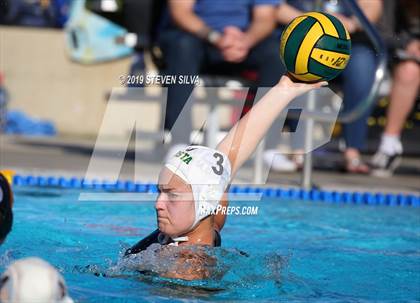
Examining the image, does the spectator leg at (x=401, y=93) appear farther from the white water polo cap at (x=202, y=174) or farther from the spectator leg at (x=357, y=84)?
the white water polo cap at (x=202, y=174)

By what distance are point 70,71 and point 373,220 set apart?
5989 mm

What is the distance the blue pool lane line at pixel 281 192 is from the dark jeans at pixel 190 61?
60cm

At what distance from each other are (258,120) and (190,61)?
3.37 m

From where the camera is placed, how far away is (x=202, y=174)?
3.63 meters

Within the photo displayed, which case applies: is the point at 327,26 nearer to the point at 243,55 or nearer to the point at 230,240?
the point at 230,240

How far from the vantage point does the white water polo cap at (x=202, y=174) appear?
11.9ft

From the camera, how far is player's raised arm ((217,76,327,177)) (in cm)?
378

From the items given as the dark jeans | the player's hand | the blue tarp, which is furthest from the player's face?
the blue tarp

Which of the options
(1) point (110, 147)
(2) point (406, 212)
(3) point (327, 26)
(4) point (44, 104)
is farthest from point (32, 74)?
(3) point (327, 26)

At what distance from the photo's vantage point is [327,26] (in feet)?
12.9

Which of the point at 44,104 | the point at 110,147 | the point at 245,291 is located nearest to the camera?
the point at 245,291

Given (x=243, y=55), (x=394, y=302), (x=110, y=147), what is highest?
(x=243, y=55)

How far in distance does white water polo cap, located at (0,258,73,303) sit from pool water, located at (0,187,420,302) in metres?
0.80

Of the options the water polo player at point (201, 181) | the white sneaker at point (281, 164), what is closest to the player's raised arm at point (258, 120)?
the water polo player at point (201, 181)
